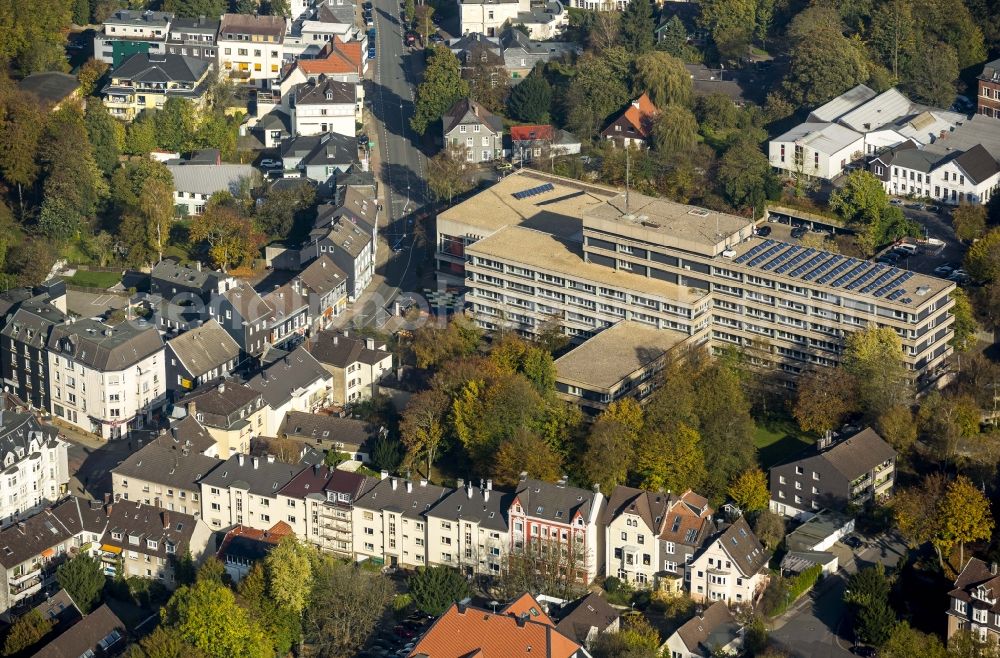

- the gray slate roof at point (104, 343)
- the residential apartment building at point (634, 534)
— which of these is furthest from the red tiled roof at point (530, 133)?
the residential apartment building at point (634, 534)

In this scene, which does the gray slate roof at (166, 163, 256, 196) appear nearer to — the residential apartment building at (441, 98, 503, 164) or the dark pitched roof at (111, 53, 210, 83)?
the dark pitched roof at (111, 53, 210, 83)

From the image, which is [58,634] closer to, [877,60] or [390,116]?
[390,116]

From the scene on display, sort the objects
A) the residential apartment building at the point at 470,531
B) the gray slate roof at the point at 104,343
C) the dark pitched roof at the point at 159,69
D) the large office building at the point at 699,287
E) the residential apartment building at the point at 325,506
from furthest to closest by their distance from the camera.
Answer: the dark pitched roof at the point at 159,69 < the gray slate roof at the point at 104,343 < the large office building at the point at 699,287 < the residential apartment building at the point at 325,506 < the residential apartment building at the point at 470,531

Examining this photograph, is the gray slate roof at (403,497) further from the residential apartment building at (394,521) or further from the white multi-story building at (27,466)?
the white multi-story building at (27,466)

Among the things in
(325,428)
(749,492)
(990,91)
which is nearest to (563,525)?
(749,492)

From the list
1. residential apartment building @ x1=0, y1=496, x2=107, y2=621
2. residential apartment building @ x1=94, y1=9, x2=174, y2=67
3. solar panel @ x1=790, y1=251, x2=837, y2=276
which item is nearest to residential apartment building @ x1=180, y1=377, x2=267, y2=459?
residential apartment building @ x1=0, y1=496, x2=107, y2=621
